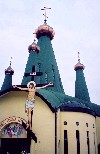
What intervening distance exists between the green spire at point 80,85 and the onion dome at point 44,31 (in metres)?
3.85

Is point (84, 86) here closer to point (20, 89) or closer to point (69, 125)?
point (69, 125)

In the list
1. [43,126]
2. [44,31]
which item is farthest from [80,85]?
[43,126]

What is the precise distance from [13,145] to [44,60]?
28.6 feet

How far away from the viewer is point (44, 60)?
65.7 feet

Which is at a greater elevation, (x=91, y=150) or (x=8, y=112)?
(x=8, y=112)

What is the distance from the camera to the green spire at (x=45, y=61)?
61.2ft

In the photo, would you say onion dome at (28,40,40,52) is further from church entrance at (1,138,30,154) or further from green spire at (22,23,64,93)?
church entrance at (1,138,30,154)

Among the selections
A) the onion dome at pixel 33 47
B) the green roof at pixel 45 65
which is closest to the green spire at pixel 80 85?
the green roof at pixel 45 65

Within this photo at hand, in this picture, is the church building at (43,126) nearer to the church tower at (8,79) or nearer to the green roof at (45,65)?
the green roof at (45,65)

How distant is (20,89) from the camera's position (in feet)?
43.8

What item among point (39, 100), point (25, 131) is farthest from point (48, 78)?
point (25, 131)

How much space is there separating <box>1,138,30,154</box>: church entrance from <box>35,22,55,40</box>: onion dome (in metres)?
11.5

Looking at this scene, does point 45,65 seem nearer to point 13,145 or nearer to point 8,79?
point 8,79

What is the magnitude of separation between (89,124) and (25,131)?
421 centimetres
